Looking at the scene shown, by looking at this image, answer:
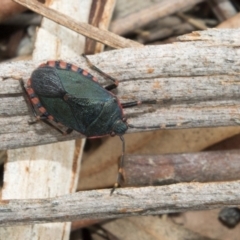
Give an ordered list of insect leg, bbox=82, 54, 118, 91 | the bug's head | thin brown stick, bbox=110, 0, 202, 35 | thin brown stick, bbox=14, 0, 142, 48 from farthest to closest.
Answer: thin brown stick, bbox=110, 0, 202, 35, thin brown stick, bbox=14, 0, 142, 48, the bug's head, insect leg, bbox=82, 54, 118, 91

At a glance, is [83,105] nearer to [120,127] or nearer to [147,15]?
[120,127]

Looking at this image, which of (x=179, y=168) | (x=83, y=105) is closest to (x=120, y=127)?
(x=83, y=105)

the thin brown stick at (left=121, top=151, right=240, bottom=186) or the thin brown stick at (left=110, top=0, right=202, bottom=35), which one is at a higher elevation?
the thin brown stick at (left=110, top=0, right=202, bottom=35)

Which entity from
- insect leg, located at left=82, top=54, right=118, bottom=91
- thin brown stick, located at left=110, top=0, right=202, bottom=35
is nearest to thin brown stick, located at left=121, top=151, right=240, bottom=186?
insect leg, located at left=82, top=54, right=118, bottom=91

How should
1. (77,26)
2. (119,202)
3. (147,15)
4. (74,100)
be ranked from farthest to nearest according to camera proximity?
(147,15) < (77,26) < (74,100) < (119,202)

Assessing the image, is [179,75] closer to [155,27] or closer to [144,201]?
[144,201]

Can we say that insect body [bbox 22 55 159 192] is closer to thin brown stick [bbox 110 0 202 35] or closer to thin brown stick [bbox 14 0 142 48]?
thin brown stick [bbox 14 0 142 48]
